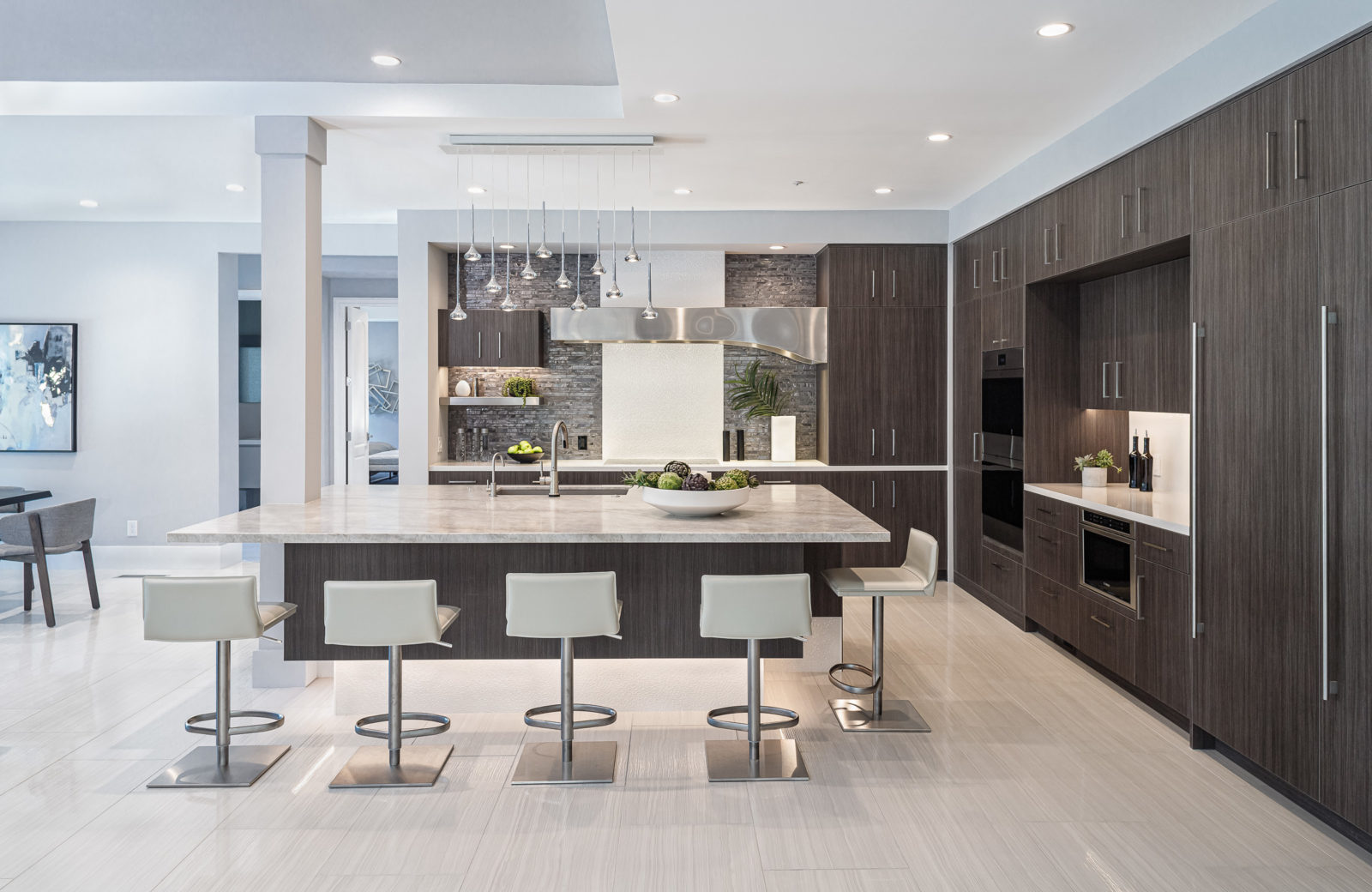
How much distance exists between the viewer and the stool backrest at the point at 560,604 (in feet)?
10.5

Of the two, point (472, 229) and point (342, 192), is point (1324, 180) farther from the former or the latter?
point (342, 192)

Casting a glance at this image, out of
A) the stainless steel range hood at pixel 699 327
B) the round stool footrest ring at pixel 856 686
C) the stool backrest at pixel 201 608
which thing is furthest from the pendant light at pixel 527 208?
the round stool footrest ring at pixel 856 686

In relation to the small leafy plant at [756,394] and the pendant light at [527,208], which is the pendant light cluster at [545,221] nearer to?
the pendant light at [527,208]

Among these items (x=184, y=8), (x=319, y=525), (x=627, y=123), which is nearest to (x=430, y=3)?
(x=184, y=8)

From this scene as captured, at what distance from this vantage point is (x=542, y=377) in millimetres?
7504

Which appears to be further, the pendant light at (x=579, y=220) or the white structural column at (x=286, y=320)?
the pendant light at (x=579, y=220)

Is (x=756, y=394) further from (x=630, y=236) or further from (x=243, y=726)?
(x=243, y=726)

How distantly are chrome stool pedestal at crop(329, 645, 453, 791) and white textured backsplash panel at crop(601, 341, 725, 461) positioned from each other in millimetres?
4002

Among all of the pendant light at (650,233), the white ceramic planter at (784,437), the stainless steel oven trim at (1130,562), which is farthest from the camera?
the white ceramic planter at (784,437)

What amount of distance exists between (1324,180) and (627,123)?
117 inches

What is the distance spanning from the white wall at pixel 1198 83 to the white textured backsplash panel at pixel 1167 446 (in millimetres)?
1369

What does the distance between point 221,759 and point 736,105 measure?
11.5ft

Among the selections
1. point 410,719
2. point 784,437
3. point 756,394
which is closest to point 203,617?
point 410,719

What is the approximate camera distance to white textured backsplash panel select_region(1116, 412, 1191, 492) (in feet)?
15.0
